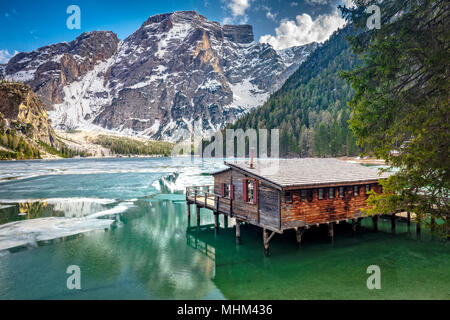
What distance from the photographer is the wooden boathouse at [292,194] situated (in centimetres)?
1866

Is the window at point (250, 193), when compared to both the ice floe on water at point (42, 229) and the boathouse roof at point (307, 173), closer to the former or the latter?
the boathouse roof at point (307, 173)

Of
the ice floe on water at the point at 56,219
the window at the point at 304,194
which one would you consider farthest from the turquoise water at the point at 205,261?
the window at the point at 304,194

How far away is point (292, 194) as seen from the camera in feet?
61.3

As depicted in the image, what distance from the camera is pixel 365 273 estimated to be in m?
16.6

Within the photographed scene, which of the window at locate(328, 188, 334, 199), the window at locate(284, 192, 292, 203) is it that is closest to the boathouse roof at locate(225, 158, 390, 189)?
the window at locate(328, 188, 334, 199)

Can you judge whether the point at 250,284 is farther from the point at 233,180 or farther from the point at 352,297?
the point at 233,180

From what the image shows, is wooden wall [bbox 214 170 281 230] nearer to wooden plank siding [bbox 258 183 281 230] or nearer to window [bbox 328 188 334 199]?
wooden plank siding [bbox 258 183 281 230]

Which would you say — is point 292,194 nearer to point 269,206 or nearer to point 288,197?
point 288,197

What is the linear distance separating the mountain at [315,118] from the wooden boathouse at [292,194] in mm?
77228

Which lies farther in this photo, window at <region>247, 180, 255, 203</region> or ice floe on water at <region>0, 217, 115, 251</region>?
ice floe on water at <region>0, 217, 115, 251</region>

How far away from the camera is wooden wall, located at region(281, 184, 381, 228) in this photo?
1869cm

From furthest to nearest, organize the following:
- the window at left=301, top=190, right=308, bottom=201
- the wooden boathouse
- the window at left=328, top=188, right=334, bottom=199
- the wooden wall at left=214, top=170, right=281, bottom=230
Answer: the window at left=328, top=188, right=334, bottom=199 < the window at left=301, top=190, right=308, bottom=201 < the wooden wall at left=214, top=170, right=281, bottom=230 < the wooden boathouse

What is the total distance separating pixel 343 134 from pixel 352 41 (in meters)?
105
